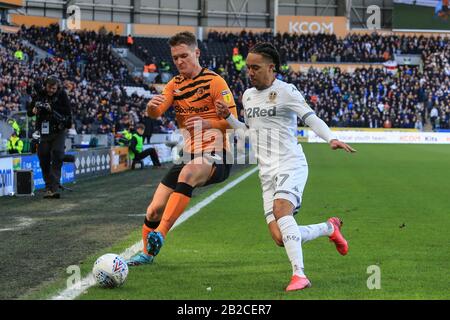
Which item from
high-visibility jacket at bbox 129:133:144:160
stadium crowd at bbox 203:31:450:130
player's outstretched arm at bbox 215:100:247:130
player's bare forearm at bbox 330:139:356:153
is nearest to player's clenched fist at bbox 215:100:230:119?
player's outstretched arm at bbox 215:100:247:130

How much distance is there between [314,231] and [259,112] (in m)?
1.17

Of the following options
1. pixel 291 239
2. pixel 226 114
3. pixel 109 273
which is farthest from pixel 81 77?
pixel 291 239

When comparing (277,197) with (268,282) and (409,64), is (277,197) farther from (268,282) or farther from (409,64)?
(409,64)

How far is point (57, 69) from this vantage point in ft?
141

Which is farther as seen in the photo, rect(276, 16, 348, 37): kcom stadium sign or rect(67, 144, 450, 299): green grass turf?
rect(276, 16, 348, 37): kcom stadium sign

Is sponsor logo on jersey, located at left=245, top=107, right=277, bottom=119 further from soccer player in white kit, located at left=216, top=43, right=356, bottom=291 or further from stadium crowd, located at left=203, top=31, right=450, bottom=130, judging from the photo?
stadium crowd, located at left=203, top=31, right=450, bottom=130

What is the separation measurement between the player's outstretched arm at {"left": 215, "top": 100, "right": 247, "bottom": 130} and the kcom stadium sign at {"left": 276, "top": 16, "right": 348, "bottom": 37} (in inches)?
2413

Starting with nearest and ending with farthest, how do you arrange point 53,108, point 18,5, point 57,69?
point 53,108 < point 57,69 < point 18,5

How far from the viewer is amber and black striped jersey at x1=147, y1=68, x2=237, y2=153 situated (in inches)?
301

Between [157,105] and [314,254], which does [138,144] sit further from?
[157,105]

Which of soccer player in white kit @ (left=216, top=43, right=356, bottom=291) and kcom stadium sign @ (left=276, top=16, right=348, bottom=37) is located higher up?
kcom stadium sign @ (left=276, top=16, right=348, bottom=37)
